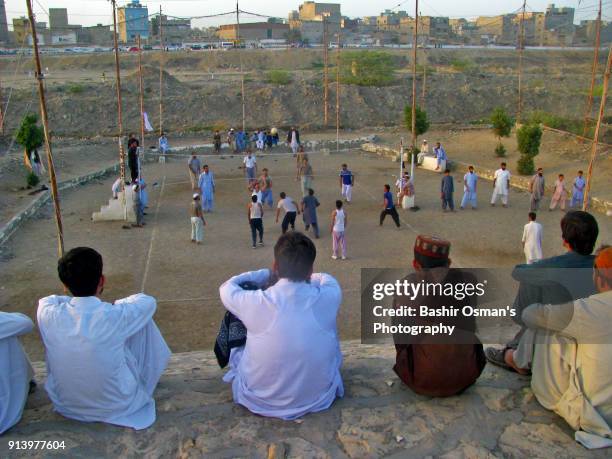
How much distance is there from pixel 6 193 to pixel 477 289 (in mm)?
17032

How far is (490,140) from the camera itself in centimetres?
2706

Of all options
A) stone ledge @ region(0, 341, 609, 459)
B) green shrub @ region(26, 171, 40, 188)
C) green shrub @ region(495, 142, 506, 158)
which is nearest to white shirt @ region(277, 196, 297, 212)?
green shrub @ region(26, 171, 40, 188)

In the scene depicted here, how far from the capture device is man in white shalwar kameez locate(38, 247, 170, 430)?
3725 mm

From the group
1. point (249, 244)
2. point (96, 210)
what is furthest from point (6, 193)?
point (249, 244)

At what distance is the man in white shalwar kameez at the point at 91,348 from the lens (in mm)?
3725

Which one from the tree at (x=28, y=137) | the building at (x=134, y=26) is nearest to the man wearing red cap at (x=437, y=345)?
the tree at (x=28, y=137)

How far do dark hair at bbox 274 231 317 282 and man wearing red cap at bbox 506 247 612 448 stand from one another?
4.51 feet

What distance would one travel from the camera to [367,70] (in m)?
50.8

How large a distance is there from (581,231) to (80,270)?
3.38 m

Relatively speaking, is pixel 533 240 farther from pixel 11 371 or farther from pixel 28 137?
pixel 28 137

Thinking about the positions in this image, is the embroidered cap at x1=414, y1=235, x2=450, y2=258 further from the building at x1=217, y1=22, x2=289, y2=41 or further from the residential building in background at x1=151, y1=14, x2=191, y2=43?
the building at x1=217, y1=22, x2=289, y2=41

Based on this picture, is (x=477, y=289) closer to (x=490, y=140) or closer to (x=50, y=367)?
(x=50, y=367)

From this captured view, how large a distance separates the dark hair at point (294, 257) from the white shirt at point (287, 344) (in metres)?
0.06

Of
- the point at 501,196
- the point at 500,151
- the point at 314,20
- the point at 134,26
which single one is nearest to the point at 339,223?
the point at 501,196
